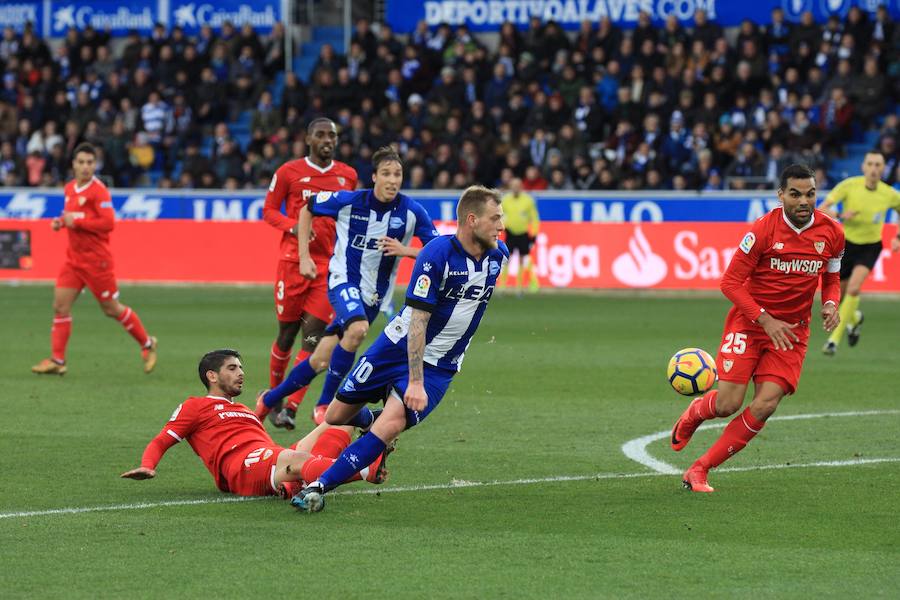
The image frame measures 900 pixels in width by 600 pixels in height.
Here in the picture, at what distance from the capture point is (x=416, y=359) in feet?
23.7

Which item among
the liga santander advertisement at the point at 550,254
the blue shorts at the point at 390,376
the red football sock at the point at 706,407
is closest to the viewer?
the blue shorts at the point at 390,376

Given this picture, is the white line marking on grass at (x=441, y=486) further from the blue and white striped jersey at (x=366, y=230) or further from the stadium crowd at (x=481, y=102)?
the stadium crowd at (x=481, y=102)

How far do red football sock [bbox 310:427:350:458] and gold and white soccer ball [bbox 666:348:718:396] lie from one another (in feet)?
7.27

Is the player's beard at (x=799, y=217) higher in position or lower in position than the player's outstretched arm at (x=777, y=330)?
higher

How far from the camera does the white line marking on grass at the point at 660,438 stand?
29.4 feet

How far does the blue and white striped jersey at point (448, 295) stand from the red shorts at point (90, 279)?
7138mm

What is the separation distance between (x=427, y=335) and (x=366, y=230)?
9.63 ft

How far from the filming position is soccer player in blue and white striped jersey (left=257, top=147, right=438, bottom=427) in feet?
33.2

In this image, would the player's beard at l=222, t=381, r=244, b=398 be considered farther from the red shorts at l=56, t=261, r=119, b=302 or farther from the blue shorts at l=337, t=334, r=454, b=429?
the red shorts at l=56, t=261, r=119, b=302

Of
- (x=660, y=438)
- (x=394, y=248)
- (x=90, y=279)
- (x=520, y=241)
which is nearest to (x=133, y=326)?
(x=90, y=279)

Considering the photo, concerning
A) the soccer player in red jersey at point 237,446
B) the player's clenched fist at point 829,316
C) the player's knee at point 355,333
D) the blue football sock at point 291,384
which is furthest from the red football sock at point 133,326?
the player's clenched fist at point 829,316

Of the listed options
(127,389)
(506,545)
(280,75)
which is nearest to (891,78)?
(280,75)

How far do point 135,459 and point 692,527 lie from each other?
12.6 ft

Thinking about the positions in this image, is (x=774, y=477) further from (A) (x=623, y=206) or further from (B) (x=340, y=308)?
(A) (x=623, y=206)
